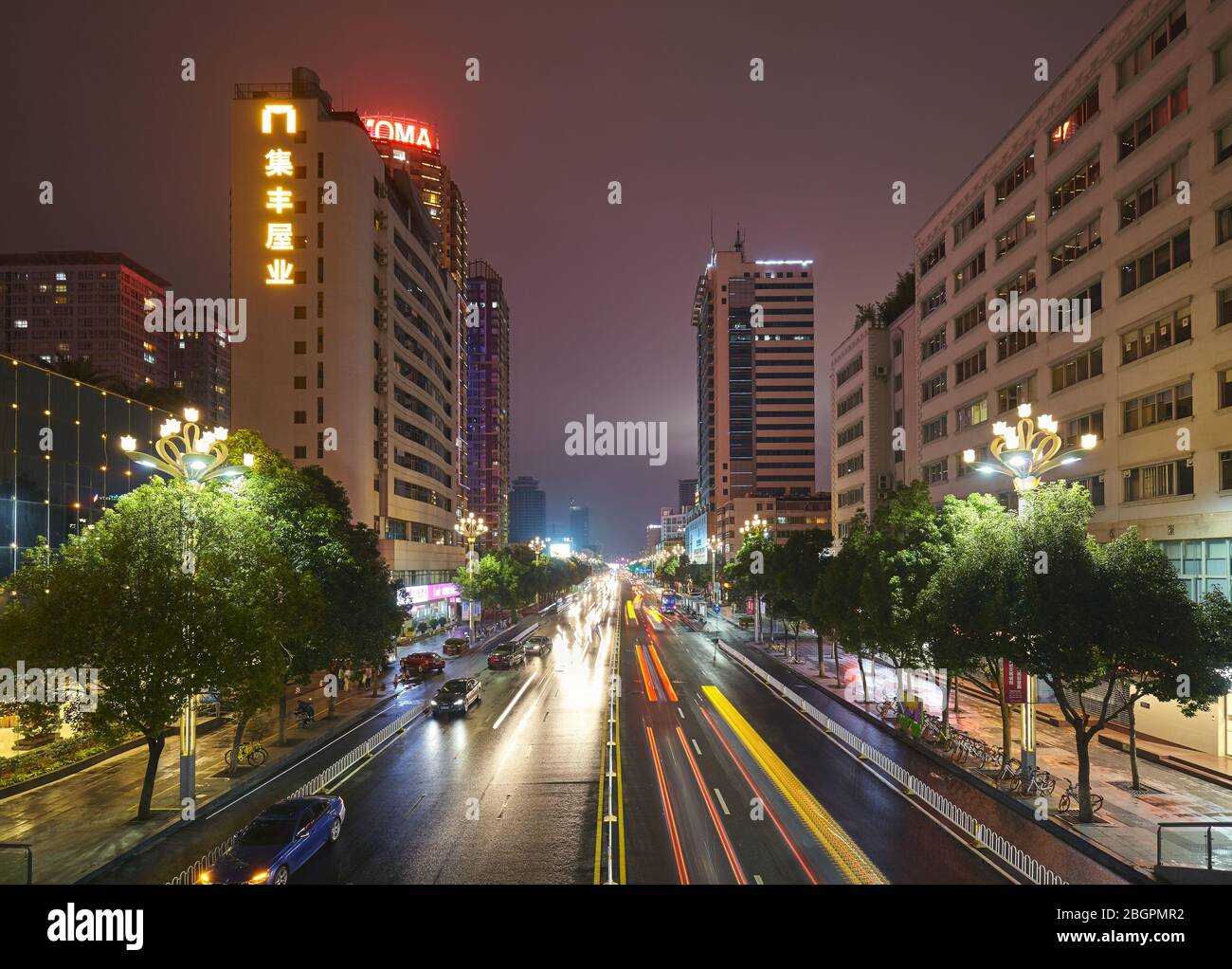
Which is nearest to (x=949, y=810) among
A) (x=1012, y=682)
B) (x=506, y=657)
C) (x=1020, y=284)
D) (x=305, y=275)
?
(x=1012, y=682)

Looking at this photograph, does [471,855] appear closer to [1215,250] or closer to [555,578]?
[1215,250]


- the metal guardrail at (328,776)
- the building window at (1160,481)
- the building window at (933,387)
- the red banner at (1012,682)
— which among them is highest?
the building window at (933,387)

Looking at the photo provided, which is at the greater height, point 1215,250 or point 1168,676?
point 1215,250

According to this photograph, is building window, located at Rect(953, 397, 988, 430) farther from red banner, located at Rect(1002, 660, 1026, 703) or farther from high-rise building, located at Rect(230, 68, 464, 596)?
high-rise building, located at Rect(230, 68, 464, 596)

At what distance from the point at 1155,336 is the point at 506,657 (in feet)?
131

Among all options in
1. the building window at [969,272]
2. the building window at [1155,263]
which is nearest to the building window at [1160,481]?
the building window at [1155,263]

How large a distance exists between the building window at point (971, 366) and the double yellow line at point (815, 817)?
96.8ft

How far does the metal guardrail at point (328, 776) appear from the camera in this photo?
16.5 m

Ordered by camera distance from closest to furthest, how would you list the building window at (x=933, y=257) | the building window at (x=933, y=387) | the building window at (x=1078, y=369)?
the building window at (x=1078, y=369), the building window at (x=933, y=387), the building window at (x=933, y=257)

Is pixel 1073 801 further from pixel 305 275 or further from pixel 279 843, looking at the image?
pixel 305 275

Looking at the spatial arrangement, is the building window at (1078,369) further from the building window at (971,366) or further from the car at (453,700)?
the car at (453,700)
